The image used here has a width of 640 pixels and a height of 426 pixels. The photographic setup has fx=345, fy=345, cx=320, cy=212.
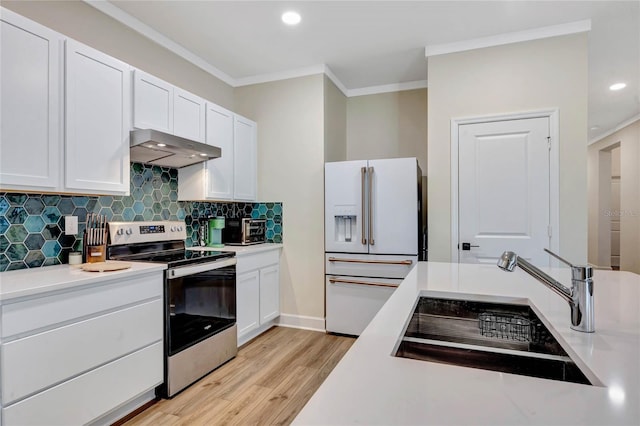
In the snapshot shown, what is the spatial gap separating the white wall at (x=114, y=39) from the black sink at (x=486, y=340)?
2744mm

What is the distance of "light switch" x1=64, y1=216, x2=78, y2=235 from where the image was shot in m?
2.20

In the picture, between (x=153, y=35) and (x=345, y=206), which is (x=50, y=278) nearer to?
(x=153, y=35)

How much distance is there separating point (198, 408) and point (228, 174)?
2012mm

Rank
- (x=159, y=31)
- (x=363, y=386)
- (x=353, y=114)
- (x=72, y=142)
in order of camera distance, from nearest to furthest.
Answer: (x=363, y=386) → (x=72, y=142) → (x=159, y=31) → (x=353, y=114)

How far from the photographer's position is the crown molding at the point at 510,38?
2.77 meters

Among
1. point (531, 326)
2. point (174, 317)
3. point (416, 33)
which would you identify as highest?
point (416, 33)

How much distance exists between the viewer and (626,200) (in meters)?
5.23

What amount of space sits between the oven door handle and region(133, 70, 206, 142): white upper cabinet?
3.35 ft

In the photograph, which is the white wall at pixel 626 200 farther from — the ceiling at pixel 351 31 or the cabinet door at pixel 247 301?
the cabinet door at pixel 247 301

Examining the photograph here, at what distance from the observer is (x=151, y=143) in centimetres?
231

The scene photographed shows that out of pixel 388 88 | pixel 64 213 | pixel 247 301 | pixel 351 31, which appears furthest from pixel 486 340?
pixel 388 88

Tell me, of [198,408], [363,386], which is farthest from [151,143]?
[363,386]

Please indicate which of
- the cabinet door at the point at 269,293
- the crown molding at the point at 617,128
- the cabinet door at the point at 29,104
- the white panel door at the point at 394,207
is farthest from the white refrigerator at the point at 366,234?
the crown molding at the point at 617,128

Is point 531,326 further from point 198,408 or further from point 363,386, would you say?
point 198,408
